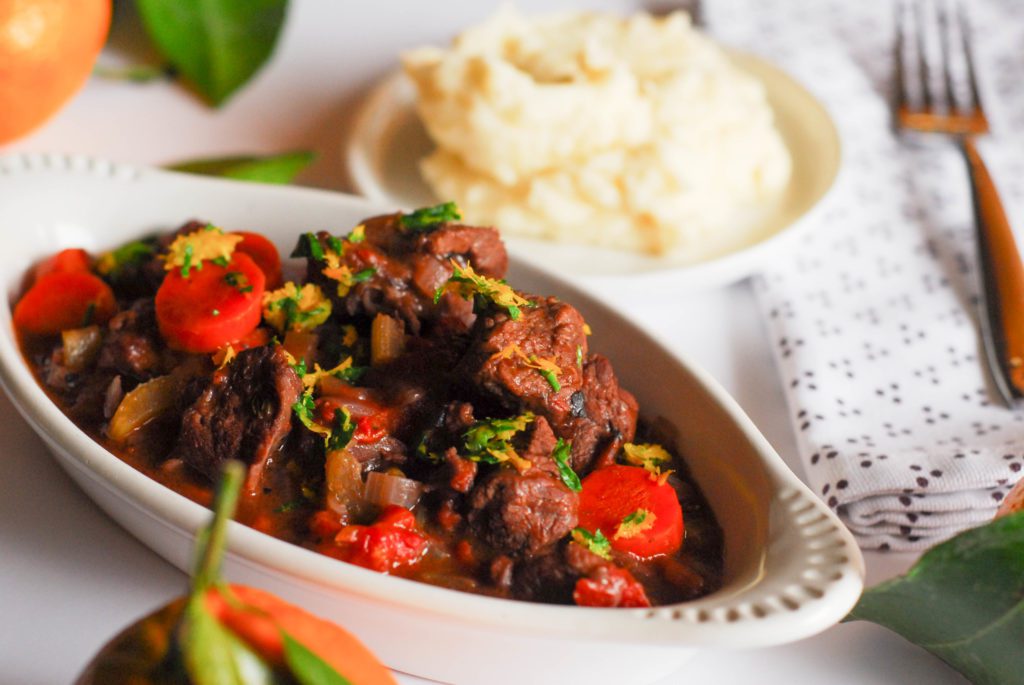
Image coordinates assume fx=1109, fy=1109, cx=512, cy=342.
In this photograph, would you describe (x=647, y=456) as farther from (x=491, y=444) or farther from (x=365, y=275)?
(x=365, y=275)

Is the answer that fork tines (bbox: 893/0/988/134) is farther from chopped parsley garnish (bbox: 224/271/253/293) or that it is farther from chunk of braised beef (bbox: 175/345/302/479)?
chunk of braised beef (bbox: 175/345/302/479)

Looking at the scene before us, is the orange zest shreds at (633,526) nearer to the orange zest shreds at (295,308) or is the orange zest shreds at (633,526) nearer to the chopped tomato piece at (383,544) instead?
the chopped tomato piece at (383,544)

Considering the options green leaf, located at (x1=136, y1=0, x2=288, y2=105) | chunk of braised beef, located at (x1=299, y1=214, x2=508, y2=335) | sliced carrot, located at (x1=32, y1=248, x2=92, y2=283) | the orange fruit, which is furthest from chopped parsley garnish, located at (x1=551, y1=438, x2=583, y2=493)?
green leaf, located at (x1=136, y1=0, x2=288, y2=105)

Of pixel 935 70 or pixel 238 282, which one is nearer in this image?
pixel 238 282

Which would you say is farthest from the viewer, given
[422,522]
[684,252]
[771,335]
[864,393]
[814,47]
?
[814,47]

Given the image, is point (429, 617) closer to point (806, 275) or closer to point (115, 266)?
point (115, 266)

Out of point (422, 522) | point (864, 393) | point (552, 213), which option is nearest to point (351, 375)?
point (422, 522)

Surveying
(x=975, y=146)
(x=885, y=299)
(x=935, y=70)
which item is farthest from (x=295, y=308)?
(x=935, y=70)
